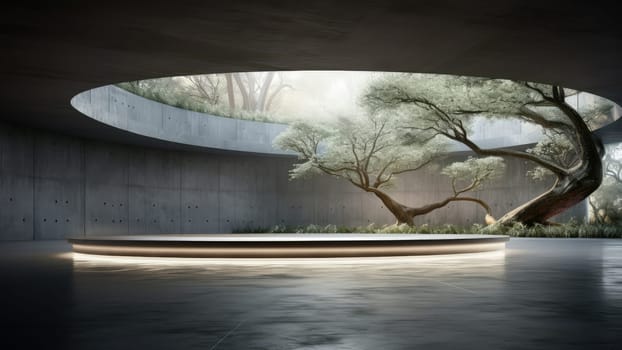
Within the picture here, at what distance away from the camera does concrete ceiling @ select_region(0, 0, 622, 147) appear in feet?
28.3

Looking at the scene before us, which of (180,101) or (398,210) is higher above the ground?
(180,101)

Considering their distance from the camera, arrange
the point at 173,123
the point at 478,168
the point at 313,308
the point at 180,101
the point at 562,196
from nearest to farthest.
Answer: the point at 313,308 → the point at 562,196 → the point at 173,123 → the point at 180,101 → the point at 478,168

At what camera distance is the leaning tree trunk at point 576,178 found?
2084 centimetres

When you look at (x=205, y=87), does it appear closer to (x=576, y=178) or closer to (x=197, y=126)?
(x=197, y=126)

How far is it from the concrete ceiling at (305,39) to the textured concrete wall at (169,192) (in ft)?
26.6

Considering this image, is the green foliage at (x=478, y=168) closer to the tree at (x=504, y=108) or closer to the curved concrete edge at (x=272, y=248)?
the tree at (x=504, y=108)

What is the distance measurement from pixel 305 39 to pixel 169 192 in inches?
746

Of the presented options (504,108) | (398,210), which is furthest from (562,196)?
(398,210)

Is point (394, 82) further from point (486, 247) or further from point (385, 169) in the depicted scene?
point (486, 247)

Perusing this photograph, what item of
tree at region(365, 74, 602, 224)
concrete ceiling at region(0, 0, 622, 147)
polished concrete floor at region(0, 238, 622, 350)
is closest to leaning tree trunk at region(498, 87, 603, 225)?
tree at region(365, 74, 602, 224)

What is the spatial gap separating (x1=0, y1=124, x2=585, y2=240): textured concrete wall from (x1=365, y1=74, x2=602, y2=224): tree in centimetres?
723

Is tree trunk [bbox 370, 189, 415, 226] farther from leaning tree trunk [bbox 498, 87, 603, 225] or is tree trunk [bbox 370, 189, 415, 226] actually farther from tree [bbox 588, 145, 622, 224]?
tree [bbox 588, 145, 622, 224]

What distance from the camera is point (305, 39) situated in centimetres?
1002

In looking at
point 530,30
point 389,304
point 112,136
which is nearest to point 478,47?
point 530,30
